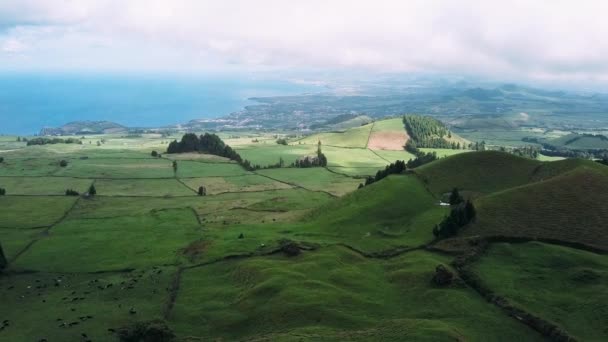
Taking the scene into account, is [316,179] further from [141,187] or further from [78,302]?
[78,302]

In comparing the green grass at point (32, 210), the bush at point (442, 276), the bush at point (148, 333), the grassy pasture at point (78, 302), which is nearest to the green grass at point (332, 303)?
the bush at point (442, 276)

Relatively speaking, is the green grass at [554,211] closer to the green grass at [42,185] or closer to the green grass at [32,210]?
the green grass at [32,210]

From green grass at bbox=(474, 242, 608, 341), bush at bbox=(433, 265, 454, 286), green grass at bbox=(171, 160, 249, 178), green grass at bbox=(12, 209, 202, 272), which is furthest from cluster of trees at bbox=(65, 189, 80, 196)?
green grass at bbox=(474, 242, 608, 341)

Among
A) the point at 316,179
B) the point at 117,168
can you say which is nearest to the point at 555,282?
the point at 316,179

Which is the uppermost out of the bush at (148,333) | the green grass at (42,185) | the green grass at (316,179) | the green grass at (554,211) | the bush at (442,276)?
the green grass at (554,211)

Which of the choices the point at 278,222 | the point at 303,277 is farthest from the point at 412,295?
the point at 278,222

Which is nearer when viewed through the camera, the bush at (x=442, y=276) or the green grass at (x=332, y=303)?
the green grass at (x=332, y=303)
